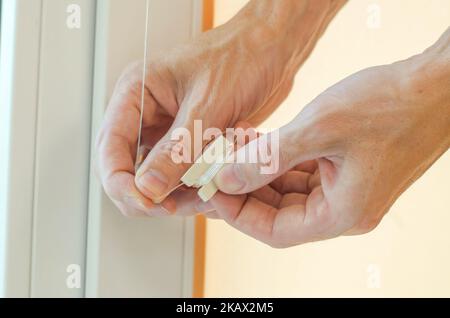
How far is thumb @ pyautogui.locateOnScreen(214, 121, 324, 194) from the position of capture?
0.50 meters

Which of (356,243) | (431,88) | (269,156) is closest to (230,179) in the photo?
(269,156)

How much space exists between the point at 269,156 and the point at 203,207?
0.12 m

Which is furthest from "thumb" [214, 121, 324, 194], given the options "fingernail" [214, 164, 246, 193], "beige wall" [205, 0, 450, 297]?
"beige wall" [205, 0, 450, 297]

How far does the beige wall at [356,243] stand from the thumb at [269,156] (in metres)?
0.25

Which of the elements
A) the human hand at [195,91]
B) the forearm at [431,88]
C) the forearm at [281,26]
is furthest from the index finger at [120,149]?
the forearm at [431,88]

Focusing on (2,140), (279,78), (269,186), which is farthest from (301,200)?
(2,140)

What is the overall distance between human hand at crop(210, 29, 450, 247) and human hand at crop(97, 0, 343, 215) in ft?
0.23

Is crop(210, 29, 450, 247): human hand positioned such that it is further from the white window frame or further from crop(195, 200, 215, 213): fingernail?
the white window frame

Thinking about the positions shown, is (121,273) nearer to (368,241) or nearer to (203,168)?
(203,168)

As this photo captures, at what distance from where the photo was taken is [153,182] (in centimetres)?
54

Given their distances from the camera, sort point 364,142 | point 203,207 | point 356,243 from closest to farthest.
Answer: point 364,142
point 203,207
point 356,243

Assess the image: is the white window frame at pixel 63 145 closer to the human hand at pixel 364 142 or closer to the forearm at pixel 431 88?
the human hand at pixel 364 142

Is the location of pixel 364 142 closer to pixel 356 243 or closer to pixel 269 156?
pixel 269 156

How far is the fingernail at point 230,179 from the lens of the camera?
0.52 meters
